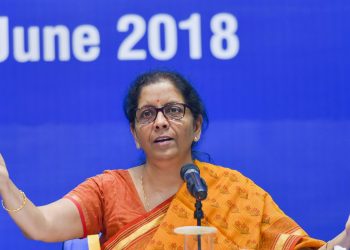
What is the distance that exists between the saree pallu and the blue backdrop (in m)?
0.56

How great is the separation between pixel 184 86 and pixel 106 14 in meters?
0.62

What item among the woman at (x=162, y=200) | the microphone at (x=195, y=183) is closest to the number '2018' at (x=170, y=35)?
the woman at (x=162, y=200)

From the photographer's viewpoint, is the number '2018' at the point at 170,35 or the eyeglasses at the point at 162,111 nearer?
the eyeglasses at the point at 162,111

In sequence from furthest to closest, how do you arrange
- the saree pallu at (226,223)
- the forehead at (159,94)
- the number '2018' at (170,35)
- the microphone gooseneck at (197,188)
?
1. the number '2018' at (170,35)
2. the forehead at (159,94)
3. the saree pallu at (226,223)
4. the microphone gooseneck at (197,188)

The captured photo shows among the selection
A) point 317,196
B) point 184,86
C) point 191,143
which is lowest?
point 317,196

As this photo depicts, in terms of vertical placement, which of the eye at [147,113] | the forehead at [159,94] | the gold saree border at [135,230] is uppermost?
the forehead at [159,94]

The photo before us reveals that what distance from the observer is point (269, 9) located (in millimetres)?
2750

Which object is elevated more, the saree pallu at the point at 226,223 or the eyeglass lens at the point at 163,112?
the eyeglass lens at the point at 163,112

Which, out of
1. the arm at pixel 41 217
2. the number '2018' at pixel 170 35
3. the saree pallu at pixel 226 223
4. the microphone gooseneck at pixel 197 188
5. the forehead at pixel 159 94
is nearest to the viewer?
the microphone gooseneck at pixel 197 188

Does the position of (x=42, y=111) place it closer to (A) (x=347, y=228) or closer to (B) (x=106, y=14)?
(B) (x=106, y=14)

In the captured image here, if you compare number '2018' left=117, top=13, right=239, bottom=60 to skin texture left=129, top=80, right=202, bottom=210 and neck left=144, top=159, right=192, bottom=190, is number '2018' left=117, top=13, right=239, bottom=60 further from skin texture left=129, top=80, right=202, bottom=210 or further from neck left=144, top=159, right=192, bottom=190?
neck left=144, top=159, right=192, bottom=190

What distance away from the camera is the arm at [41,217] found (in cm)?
185

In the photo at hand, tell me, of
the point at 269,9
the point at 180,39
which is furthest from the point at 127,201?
the point at 269,9

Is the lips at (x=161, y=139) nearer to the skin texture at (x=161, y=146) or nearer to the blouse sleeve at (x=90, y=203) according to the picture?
the skin texture at (x=161, y=146)
